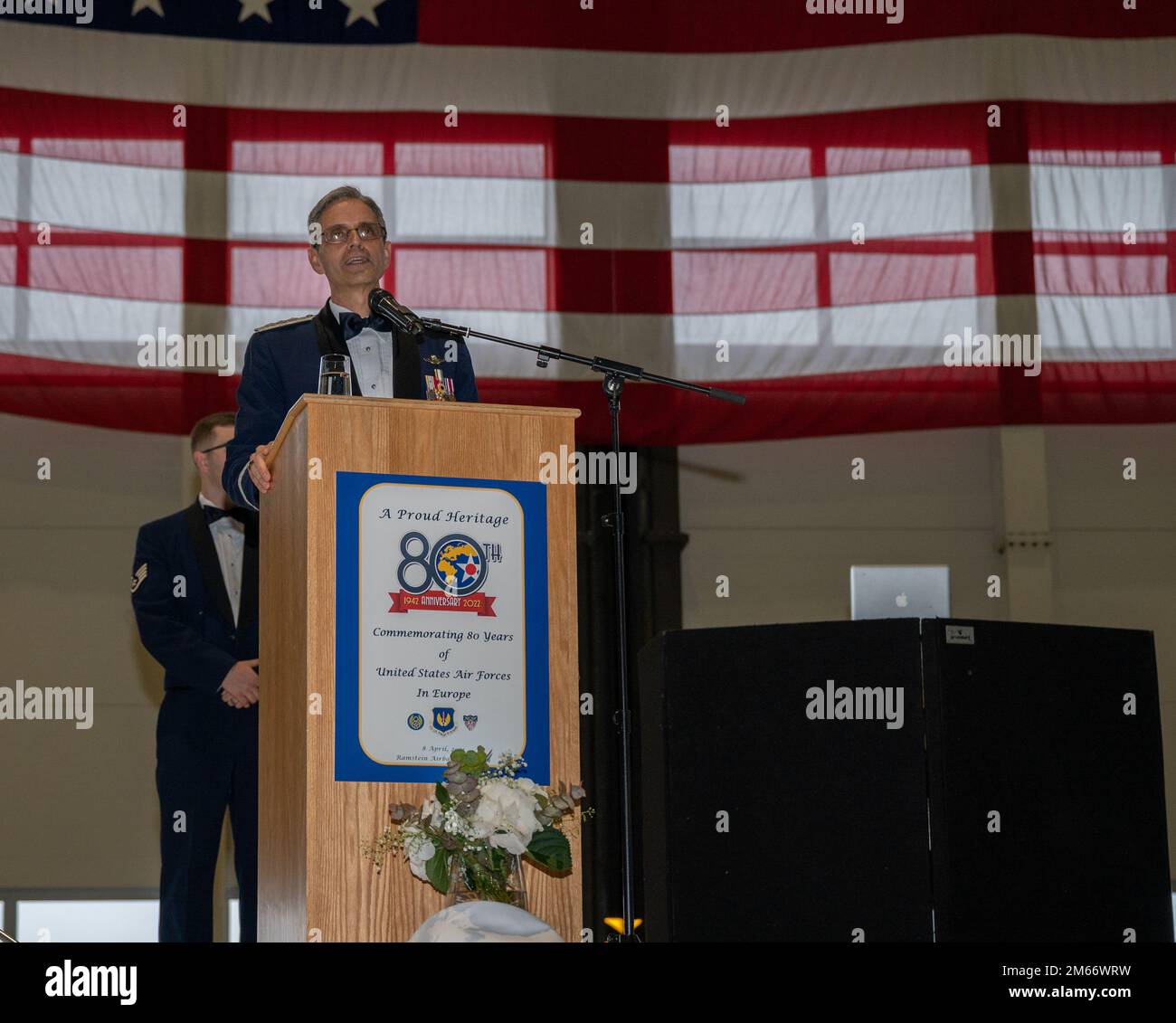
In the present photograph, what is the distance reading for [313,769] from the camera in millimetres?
2627

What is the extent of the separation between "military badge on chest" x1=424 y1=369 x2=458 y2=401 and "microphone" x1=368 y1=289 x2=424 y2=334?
119 mm

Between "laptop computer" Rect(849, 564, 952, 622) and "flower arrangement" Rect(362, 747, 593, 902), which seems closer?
"flower arrangement" Rect(362, 747, 593, 902)

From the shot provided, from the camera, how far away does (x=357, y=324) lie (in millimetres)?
3559

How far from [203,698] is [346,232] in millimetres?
1581

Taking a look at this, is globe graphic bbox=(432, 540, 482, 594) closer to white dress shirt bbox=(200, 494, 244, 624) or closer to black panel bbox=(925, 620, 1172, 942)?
black panel bbox=(925, 620, 1172, 942)

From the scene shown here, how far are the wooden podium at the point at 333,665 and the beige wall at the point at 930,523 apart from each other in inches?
205

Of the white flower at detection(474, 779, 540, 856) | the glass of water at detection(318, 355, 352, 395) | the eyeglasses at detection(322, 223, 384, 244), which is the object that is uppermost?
the eyeglasses at detection(322, 223, 384, 244)

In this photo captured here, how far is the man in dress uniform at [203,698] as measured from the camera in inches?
175

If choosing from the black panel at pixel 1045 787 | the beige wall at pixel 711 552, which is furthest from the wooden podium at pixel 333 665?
the beige wall at pixel 711 552

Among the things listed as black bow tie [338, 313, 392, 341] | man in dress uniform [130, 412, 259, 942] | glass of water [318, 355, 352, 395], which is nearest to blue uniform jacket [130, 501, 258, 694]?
man in dress uniform [130, 412, 259, 942]

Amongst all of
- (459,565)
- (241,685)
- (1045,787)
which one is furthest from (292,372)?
(1045,787)

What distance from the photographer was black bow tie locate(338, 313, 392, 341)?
3553 millimetres

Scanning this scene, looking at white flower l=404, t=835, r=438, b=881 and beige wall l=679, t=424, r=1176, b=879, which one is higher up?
beige wall l=679, t=424, r=1176, b=879

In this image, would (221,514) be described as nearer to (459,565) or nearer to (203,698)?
(203,698)
